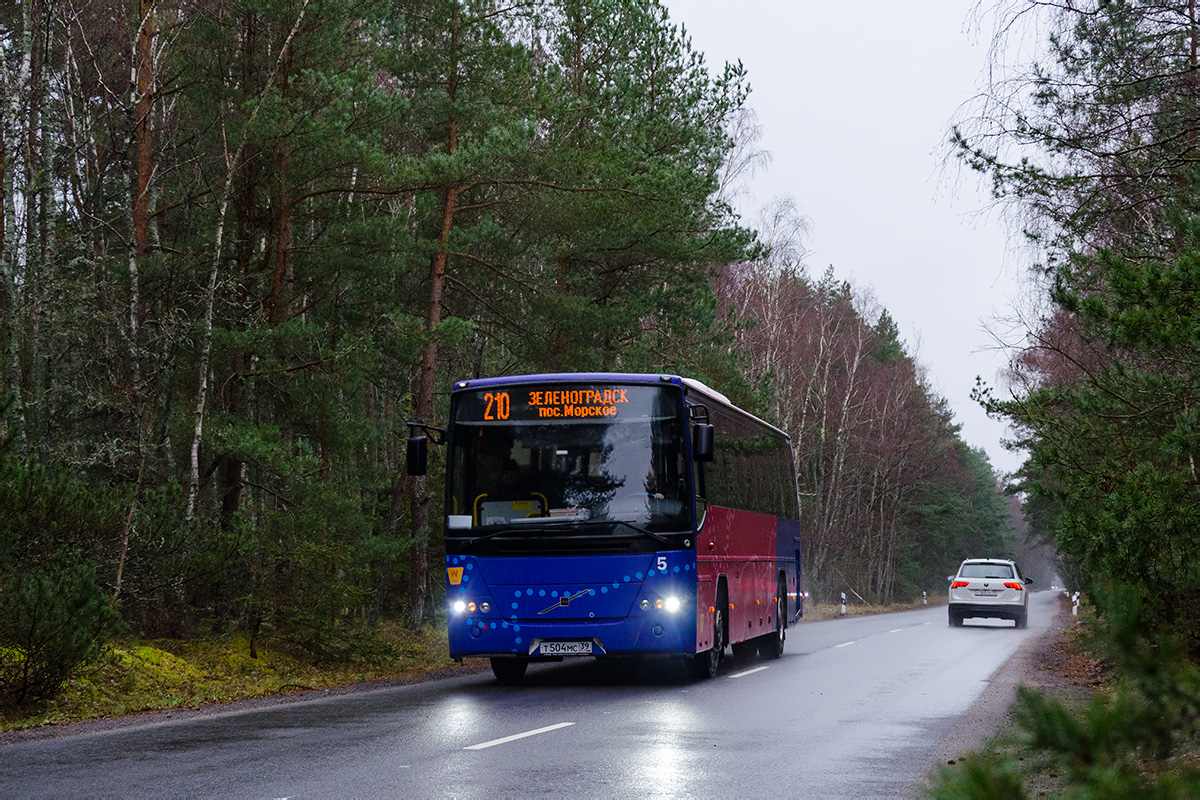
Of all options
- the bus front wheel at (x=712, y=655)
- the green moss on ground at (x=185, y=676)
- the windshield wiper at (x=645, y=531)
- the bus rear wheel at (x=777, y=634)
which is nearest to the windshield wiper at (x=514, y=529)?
the windshield wiper at (x=645, y=531)

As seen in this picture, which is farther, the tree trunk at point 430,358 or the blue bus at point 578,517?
the tree trunk at point 430,358

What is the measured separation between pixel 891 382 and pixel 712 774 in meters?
59.0

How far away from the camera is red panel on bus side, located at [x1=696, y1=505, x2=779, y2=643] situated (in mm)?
15555

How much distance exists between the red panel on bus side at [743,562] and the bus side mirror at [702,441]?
4.13ft

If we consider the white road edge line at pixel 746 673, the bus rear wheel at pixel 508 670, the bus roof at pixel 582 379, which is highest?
the bus roof at pixel 582 379

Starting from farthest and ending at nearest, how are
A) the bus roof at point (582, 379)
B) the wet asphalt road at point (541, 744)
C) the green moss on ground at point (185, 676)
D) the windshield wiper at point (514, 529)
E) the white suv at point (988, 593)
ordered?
the white suv at point (988, 593) < the bus roof at point (582, 379) < the windshield wiper at point (514, 529) < the green moss on ground at point (185, 676) < the wet asphalt road at point (541, 744)

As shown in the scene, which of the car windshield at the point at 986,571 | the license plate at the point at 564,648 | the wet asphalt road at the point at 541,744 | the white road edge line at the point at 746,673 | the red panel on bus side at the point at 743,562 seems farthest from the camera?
the car windshield at the point at 986,571

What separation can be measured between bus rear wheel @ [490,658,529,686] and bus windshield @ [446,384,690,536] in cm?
222

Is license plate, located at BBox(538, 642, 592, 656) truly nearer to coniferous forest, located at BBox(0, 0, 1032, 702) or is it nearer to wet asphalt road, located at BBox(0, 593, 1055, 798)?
wet asphalt road, located at BBox(0, 593, 1055, 798)

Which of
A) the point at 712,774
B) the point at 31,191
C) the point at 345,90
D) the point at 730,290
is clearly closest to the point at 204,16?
the point at 345,90

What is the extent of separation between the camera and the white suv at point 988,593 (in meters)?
33.4

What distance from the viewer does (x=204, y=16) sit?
63.2 feet

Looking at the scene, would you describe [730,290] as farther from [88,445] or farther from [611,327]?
[88,445]

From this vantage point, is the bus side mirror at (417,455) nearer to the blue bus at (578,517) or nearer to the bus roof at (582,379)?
the blue bus at (578,517)
